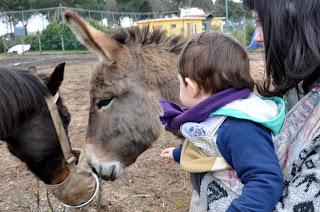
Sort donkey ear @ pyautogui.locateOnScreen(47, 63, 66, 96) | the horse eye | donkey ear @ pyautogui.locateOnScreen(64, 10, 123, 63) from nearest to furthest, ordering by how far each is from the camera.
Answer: donkey ear @ pyautogui.locateOnScreen(64, 10, 123, 63) → the horse eye → donkey ear @ pyautogui.locateOnScreen(47, 63, 66, 96)

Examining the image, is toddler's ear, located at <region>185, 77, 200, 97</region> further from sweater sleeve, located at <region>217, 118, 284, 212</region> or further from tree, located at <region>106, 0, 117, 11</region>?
tree, located at <region>106, 0, 117, 11</region>

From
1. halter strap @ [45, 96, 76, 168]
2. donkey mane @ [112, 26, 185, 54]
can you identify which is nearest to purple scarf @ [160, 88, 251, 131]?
donkey mane @ [112, 26, 185, 54]

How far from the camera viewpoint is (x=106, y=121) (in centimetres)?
250

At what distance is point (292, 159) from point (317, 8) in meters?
0.42

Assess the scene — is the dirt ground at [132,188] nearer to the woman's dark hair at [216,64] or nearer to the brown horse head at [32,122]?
the brown horse head at [32,122]

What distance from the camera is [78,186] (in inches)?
110

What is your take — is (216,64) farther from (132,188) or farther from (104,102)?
(132,188)

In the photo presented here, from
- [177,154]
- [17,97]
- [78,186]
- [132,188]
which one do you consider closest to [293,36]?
[177,154]

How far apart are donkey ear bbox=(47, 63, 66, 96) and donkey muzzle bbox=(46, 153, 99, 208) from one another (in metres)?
0.45

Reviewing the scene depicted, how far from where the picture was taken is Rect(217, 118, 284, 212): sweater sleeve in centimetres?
118

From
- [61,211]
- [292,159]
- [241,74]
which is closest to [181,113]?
[241,74]

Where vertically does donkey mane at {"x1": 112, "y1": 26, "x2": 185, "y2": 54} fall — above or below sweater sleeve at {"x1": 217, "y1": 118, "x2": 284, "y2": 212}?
above

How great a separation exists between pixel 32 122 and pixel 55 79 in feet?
1.04

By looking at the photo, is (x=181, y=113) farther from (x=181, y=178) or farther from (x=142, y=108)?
(x=181, y=178)
